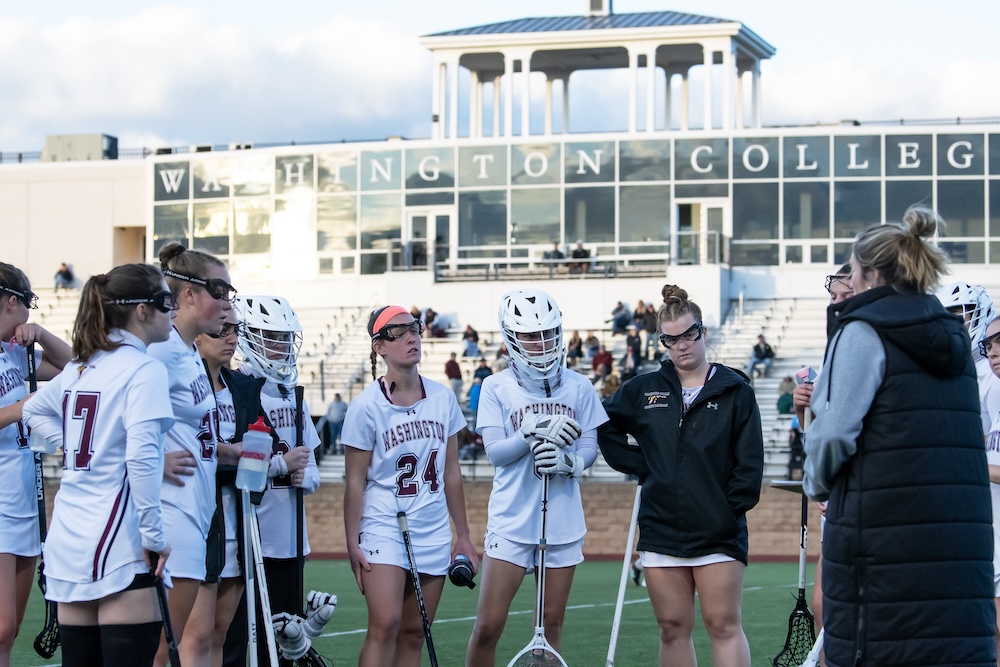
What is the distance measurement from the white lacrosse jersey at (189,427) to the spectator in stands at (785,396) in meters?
19.8

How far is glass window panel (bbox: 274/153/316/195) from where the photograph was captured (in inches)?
1602

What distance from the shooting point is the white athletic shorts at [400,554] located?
23.3 ft

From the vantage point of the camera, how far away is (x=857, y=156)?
123 feet

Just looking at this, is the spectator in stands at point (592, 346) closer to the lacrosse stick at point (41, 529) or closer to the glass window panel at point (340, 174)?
the glass window panel at point (340, 174)

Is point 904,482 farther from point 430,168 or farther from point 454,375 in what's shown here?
point 430,168

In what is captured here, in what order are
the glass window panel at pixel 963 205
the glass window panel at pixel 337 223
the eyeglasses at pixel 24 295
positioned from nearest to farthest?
the eyeglasses at pixel 24 295 → the glass window panel at pixel 963 205 → the glass window panel at pixel 337 223

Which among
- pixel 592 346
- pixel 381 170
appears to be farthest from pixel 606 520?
pixel 381 170

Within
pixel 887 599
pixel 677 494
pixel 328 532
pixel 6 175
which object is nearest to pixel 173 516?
pixel 677 494

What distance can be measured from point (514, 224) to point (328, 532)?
59.1 feet

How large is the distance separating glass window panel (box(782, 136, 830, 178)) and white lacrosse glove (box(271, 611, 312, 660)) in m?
32.3

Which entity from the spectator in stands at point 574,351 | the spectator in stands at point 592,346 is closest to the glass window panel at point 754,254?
the spectator in stands at point 592,346

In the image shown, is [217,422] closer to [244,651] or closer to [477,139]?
[244,651]

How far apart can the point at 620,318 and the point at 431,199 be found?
10104 mm

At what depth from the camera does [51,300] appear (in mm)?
40031
